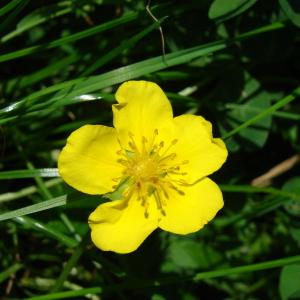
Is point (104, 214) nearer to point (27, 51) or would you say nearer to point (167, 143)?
point (167, 143)

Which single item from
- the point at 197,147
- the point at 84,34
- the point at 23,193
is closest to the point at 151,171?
the point at 197,147

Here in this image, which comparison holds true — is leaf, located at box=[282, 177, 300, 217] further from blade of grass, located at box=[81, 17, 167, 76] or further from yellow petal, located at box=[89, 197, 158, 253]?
blade of grass, located at box=[81, 17, 167, 76]

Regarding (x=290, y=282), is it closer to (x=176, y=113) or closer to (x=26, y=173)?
(x=176, y=113)

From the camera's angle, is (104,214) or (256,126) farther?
(256,126)

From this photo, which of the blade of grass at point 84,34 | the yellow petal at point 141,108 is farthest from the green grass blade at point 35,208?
the blade of grass at point 84,34

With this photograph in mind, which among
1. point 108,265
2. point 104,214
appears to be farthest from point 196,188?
point 108,265

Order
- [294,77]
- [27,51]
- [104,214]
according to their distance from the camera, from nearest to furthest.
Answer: [104,214] → [27,51] → [294,77]

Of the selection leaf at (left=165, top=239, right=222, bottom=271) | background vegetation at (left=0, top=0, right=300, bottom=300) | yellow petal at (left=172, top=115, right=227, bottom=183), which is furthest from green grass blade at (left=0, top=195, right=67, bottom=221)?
leaf at (left=165, top=239, right=222, bottom=271)
